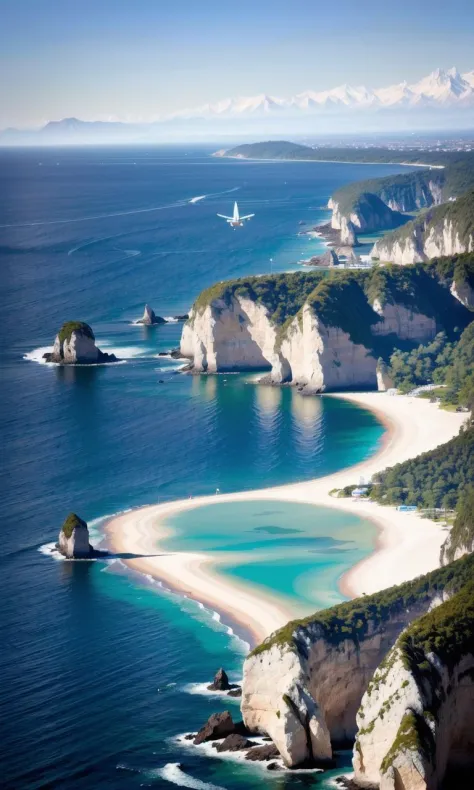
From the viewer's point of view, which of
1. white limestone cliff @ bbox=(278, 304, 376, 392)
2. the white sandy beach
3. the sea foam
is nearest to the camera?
the sea foam

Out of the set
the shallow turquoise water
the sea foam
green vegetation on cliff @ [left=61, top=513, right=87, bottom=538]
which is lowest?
the sea foam

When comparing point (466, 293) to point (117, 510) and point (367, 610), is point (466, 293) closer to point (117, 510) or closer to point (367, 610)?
point (117, 510)

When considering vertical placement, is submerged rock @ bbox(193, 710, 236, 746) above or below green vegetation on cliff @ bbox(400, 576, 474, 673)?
below

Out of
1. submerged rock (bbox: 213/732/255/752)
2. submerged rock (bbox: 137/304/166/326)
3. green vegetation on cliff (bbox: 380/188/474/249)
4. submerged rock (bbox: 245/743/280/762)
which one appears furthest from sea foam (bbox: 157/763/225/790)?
green vegetation on cliff (bbox: 380/188/474/249)

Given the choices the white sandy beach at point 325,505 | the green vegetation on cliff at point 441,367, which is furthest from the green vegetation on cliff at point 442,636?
the green vegetation on cliff at point 441,367

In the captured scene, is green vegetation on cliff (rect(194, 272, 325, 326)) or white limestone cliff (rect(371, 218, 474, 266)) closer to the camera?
green vegetation on cliff (rect(194, 272, 325, 326))

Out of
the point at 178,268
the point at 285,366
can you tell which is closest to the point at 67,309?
the point at 178,268

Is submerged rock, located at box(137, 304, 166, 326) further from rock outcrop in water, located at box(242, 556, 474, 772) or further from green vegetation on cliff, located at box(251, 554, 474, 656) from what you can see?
rock outcrop in water, located at box(242, 556, 474, 772)

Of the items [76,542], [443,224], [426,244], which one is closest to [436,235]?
[443,224]
